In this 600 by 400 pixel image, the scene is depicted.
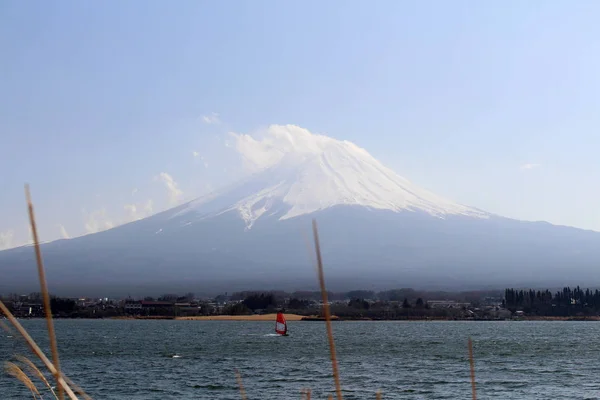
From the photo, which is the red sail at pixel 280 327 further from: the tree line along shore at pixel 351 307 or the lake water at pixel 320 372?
the tree line along shore at pixel 351 307

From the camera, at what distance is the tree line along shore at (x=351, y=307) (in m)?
139

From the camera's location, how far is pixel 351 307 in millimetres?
148375

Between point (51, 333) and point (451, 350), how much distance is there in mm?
49645

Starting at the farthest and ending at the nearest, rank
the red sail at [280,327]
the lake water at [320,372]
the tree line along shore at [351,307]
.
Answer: the tree line along shore at [351,307]
the red sail at [280,327]
the lake water at [320,372]

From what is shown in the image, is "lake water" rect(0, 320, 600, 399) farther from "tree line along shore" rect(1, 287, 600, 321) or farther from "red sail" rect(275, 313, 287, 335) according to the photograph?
"tree line along shore" rect(1, 287, 600, 321)

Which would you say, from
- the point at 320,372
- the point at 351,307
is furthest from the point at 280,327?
the point at 351,307

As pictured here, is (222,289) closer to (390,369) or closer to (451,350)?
(451,350)

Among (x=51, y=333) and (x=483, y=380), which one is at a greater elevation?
(x=51, y=333)

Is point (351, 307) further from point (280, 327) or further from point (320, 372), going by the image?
point (320, 372)

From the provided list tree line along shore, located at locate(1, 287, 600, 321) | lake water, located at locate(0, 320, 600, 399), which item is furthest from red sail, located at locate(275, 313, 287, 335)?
tree line along shore, located at locate(1, 287, 600, 321)

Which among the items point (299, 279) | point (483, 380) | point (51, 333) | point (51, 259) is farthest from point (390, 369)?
point (51, 259)

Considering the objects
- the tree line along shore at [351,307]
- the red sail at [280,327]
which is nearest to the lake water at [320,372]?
the red sail at [280,327]

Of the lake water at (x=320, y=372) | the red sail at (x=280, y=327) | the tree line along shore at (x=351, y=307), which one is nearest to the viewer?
the lake water at (x=320, y=372)

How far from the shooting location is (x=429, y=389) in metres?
26.7
